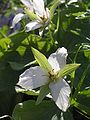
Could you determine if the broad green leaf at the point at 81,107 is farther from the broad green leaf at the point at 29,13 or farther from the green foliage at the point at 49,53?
the broad green leaf at the point at 29,13

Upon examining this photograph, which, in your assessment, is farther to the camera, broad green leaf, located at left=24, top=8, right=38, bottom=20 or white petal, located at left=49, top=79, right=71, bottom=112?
broad green leaf, located at left=24, top=8, right=38, bottom=20

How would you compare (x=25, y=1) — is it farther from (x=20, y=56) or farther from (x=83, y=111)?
(x=83, y=111)

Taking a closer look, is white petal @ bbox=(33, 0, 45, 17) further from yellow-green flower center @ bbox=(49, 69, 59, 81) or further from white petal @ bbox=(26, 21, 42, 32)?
yellow-green flower center @ bbox=(49, 69, 59, 81)

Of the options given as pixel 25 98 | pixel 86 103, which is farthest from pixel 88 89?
pixel 25 98

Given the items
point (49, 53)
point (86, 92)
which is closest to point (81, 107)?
point (86, 92)

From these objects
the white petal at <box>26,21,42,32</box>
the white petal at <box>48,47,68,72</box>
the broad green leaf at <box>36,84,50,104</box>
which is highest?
the white petal at <box>26,21,42,32</box>


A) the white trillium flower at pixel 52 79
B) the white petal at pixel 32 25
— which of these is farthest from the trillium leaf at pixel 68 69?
the white petal at pixel 32 25

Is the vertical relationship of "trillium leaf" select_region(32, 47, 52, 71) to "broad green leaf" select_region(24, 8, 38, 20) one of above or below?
below

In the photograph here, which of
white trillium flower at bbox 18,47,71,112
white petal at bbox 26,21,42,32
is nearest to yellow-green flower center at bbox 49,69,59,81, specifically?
white trillium flower at bbox 18,47,71,112
